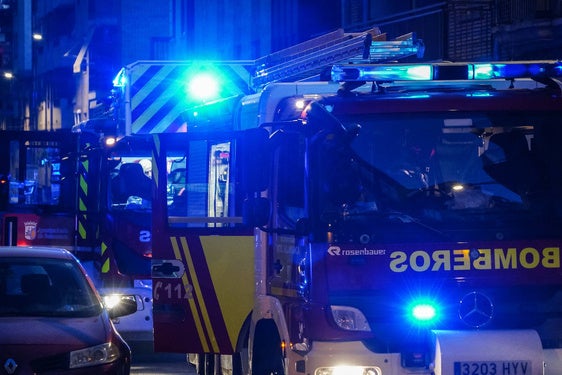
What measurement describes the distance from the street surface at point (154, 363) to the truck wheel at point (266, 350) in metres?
4.18

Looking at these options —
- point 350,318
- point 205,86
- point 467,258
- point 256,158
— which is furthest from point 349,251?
point 205,86

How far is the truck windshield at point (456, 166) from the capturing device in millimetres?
7934

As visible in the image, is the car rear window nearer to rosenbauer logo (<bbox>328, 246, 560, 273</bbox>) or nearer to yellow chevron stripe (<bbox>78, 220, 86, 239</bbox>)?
rosenbauer logo (<bbox>328, 246, 560, 273</bbox>)

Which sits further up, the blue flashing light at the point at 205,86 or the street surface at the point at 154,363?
the blue flashing light at the point at 205,86

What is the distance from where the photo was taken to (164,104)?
13773 mm

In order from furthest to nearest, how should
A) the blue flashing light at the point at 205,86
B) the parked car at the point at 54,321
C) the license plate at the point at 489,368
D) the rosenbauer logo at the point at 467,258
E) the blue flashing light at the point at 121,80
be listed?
1. the blue flashing light at the point at 121,80
2. the blue flashing light at the point at 205,86
3. the parked car at the point at 54,321
4. the rosenbauer logo at the point at 467,258
5. the license plate at the point at 489,368

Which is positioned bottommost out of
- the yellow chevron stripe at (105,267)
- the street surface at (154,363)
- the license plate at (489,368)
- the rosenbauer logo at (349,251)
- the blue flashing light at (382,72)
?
the street surface at (154,363)

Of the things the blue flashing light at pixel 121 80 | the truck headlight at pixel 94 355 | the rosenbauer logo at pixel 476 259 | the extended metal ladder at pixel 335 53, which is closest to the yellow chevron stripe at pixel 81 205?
the blue flashing light at pixel 121 80

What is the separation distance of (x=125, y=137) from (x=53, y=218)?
2111 millimetres

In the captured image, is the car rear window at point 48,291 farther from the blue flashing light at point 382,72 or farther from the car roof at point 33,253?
the blue flashing light at point 382,72

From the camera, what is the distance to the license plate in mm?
7512

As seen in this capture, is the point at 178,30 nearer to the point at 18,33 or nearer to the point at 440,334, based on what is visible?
the point at 440,334

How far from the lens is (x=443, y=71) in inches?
343

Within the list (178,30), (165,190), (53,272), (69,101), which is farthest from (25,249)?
(69,101)
